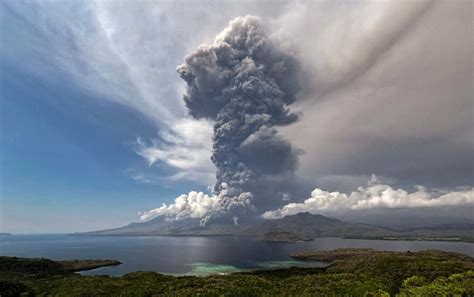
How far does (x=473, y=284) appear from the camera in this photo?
91.0 m

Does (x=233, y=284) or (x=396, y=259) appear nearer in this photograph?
(x=233, y=284)

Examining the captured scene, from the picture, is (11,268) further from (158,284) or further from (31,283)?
(158,284)

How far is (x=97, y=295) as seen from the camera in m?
103

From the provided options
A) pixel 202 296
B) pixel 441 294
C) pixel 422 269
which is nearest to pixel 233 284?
pixel 202 296

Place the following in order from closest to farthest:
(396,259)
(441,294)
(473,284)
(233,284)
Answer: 1. (441,294)
2. (473,284)
3. (233,284)
4. (396,259)

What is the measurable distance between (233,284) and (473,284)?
240 feet

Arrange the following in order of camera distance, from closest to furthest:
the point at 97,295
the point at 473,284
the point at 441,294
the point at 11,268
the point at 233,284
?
the point at 441,294
the point at 473,284
the point at 97,295
the point at 233,284
the point at 11,268

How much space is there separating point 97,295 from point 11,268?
351 feet

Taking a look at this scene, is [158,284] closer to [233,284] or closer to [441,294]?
[233,284]

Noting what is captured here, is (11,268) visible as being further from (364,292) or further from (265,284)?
(364,292)

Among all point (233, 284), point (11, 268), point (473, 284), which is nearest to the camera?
point (473, 284)

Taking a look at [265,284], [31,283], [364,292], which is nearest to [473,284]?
[364,292]

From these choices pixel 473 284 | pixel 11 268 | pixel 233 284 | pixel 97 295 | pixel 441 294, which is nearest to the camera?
pixel 441 294

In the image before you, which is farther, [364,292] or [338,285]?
[338,285]
